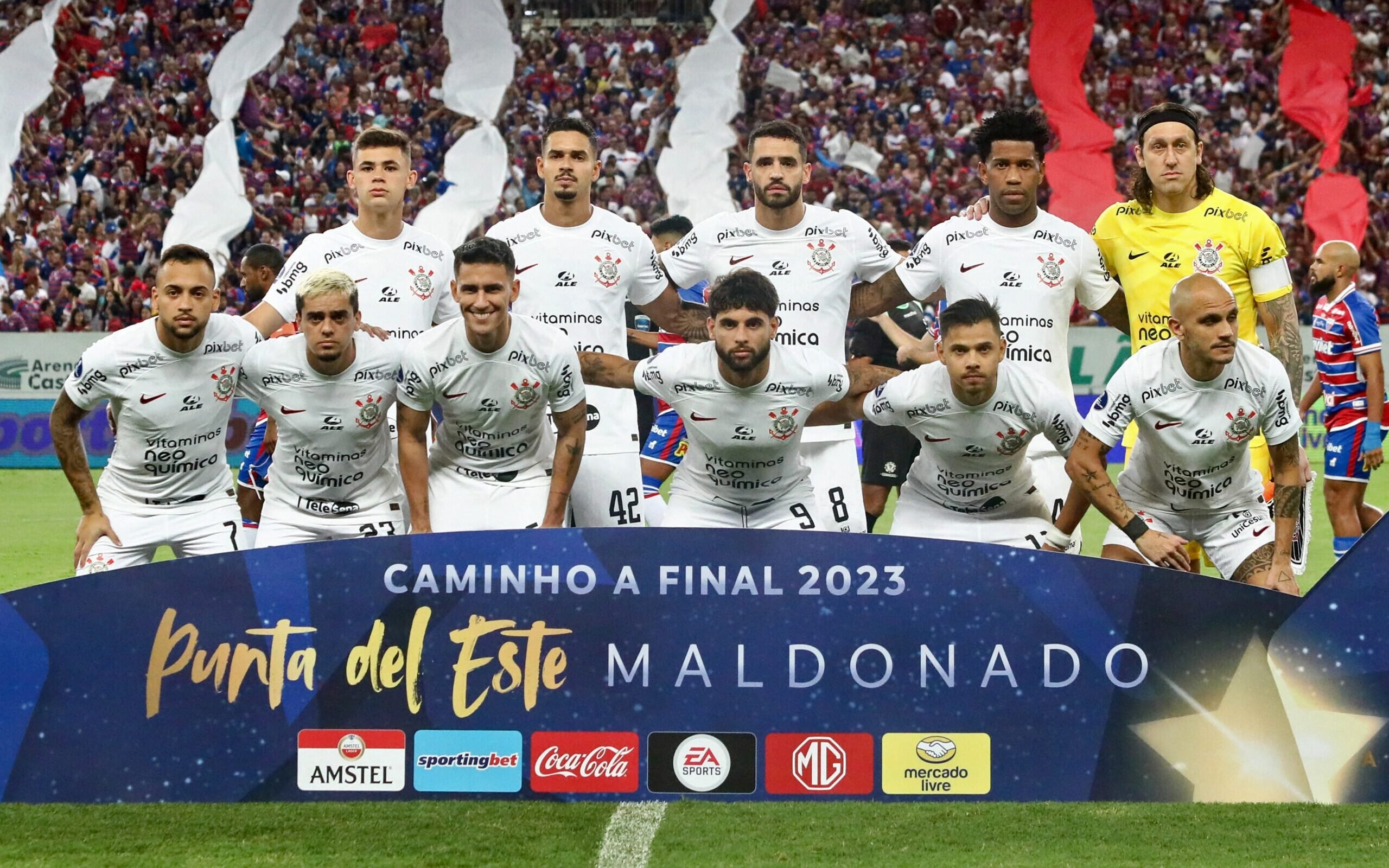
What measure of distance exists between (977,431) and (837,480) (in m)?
1.02

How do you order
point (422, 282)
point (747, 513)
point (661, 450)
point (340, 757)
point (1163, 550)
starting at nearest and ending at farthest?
point (340, 757), point (1163, 550), point (747, 513), point (422, 282), point (661, 450)

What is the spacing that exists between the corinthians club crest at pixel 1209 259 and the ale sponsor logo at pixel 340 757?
12.4 feet

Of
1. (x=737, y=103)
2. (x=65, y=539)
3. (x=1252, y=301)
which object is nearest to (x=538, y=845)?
(x=1252, y=301)

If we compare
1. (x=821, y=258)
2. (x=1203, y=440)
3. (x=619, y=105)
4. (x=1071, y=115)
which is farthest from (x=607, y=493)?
(x=619, y=105)

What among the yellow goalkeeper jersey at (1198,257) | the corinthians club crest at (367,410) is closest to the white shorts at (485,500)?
the corinthians club crest at (367,410)

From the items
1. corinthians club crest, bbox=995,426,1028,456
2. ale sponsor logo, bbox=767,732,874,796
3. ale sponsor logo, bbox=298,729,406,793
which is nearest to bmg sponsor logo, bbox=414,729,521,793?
ale sponsor logo, bbox=298,729,406,793

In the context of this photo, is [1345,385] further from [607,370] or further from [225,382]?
[225,382]

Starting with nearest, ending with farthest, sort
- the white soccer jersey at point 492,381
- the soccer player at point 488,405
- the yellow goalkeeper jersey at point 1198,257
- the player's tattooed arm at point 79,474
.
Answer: the soccer player at point 488,405 → the white soccer jersey at point 492,381 → the player's tattooed arm at point 79,474 → the yellow goalkeeper jersey at point 1198,257

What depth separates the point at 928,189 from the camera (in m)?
22.1

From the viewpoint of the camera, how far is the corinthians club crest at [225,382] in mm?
6059

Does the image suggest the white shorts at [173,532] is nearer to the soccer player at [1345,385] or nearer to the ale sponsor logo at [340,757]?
the ale sponsor logo at [340,757]

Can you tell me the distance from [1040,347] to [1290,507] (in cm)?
132

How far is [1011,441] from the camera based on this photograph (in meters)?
5.74

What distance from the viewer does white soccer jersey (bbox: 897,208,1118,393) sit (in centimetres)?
627
